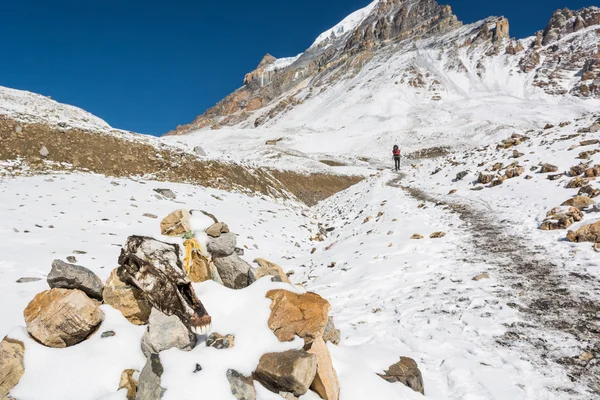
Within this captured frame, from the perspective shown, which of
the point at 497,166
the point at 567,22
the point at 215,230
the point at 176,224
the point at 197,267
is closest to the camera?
the point at 197,267

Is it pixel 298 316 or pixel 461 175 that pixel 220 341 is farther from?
pixel 461 175

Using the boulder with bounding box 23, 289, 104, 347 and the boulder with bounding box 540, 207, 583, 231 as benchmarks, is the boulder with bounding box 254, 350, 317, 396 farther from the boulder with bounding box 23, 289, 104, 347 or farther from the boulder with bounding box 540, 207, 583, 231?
the boulder with bounding box 540, 207, 583, 231

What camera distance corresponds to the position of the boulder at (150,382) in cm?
354

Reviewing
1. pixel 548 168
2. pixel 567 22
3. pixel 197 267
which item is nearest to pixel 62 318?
pixel 197 267

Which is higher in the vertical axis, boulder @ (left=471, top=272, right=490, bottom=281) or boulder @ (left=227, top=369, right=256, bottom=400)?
boulder @ (left=227, top=369, right=256, bottom=400)

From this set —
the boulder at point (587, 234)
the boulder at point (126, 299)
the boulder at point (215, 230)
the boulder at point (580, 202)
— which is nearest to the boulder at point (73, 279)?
the boulder at point (126, 299)

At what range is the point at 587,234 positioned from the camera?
873 centimetres

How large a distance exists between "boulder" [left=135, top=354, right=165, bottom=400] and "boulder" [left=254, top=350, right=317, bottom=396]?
43.7 inches

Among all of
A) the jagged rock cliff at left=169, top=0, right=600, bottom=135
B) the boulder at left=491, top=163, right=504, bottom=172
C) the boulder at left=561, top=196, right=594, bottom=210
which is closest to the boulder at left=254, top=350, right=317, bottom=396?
the boulder at left=561, top=196, right=594, bottom=210

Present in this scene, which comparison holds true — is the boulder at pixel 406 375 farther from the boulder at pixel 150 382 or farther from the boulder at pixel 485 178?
the boulder at pixel 485 178

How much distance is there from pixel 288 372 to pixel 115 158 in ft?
71.9

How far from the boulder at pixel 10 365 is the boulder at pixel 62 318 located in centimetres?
24

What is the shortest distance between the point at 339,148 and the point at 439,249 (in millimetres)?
73064

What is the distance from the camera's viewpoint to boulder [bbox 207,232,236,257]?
6309mm
